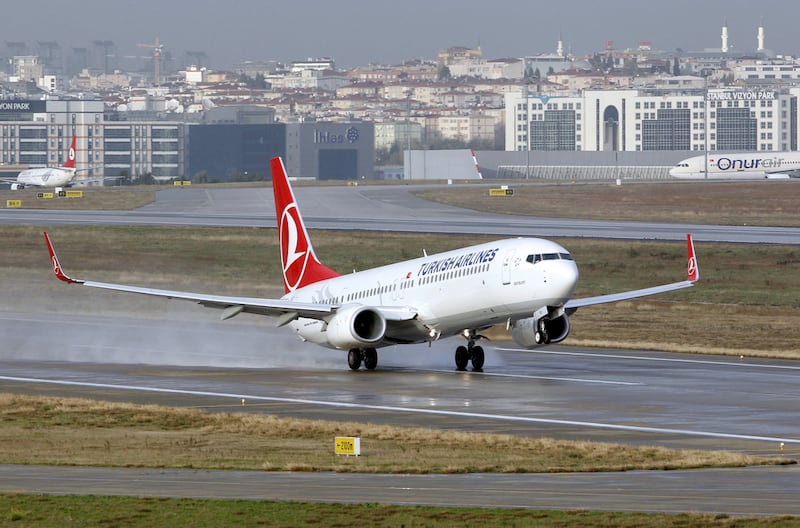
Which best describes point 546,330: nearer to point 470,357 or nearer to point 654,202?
point 470,357

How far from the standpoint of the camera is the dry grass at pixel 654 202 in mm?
139500

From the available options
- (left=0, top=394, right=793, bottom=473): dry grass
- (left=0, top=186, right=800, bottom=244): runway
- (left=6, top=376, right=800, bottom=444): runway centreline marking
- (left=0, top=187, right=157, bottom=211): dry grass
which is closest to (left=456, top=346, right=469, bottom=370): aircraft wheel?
(left=6, top=376, right=800, bottom=444): runway centreline marking

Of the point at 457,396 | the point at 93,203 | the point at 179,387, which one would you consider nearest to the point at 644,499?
the point at 457,396

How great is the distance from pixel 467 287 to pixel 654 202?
105825 mm

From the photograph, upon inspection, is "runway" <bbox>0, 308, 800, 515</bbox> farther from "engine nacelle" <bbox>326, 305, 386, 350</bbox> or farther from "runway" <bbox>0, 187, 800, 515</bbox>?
Result: "engine nacelle" <bbox>326, 305, 386, 350</bbox>

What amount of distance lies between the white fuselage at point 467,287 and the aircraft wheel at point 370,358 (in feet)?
4.37

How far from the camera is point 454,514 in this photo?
2609 centimetres

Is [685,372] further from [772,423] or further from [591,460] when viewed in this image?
[591,460]

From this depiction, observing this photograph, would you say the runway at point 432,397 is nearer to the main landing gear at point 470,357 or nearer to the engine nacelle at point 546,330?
the main landing gear at point 470,357

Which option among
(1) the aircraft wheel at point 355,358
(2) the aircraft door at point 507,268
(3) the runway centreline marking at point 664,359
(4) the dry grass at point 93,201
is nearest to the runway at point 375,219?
(4) the dry grass at point 93,201

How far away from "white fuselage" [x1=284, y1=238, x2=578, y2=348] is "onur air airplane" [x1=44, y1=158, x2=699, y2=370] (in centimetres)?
3

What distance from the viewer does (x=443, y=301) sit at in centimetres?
5494

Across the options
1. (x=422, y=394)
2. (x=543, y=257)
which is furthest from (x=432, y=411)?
(x=543, y=257)

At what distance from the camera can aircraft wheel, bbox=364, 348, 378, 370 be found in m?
58.2
